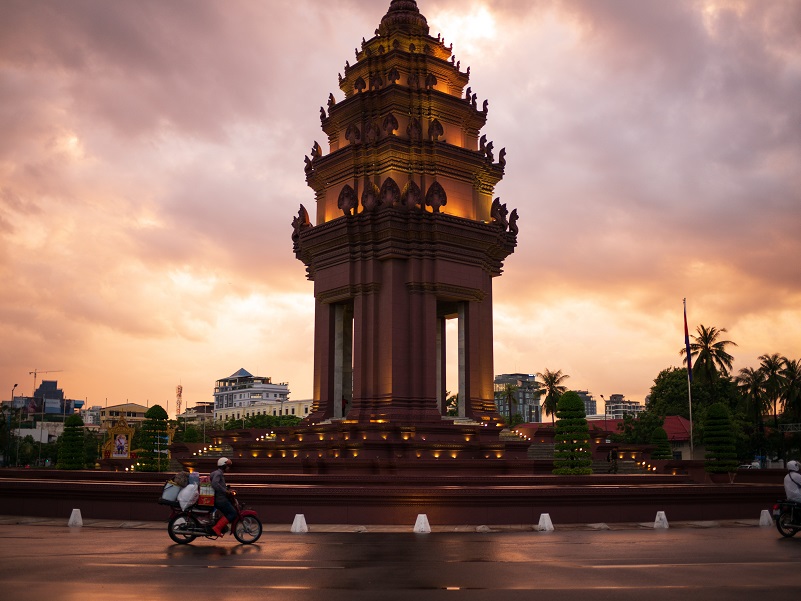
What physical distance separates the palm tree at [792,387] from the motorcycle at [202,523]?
76.4 m

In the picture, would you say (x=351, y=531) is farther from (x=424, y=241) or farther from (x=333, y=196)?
(x=333, y=196)

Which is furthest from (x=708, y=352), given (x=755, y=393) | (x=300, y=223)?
(x=300, y=223)

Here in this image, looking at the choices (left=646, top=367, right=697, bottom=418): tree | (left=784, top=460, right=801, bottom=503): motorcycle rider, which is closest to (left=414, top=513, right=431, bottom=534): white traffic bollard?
(left=784, top=460, right=801, bottom=503): motorcycle rider

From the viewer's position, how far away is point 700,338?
88.4 metres

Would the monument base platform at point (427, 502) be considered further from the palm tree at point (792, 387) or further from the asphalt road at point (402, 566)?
the palm tree at point (792, 387)

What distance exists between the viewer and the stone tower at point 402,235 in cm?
→ 4091

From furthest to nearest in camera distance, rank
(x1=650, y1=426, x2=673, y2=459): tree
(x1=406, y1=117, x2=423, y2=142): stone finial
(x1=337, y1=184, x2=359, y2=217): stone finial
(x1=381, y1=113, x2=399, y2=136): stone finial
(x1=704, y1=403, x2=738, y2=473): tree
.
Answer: (x1=650, y1=426, x2=673, y2=459): tree < (x1=704, y1=403, x2=738, y2=473): tree < (x1=406, y1=117, x2=423, y2=142): stone finial < (x1=381, y1=113, x2=399, y2=136): stone finial < (x1=337, y1=184, x2=359, y2=217): stone finial

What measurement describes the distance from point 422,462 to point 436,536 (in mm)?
12635

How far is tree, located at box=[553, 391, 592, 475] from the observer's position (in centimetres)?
3641

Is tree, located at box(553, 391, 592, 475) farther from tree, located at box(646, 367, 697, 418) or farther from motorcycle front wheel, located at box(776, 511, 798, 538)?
tree, located at box(646, 367, 697, 418)

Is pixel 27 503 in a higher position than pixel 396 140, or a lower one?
lower

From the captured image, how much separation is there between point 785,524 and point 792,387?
2709 inches

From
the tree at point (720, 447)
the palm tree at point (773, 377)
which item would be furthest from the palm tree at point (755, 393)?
the tree at point (720, 447)

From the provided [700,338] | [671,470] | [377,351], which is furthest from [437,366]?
[700,338]
